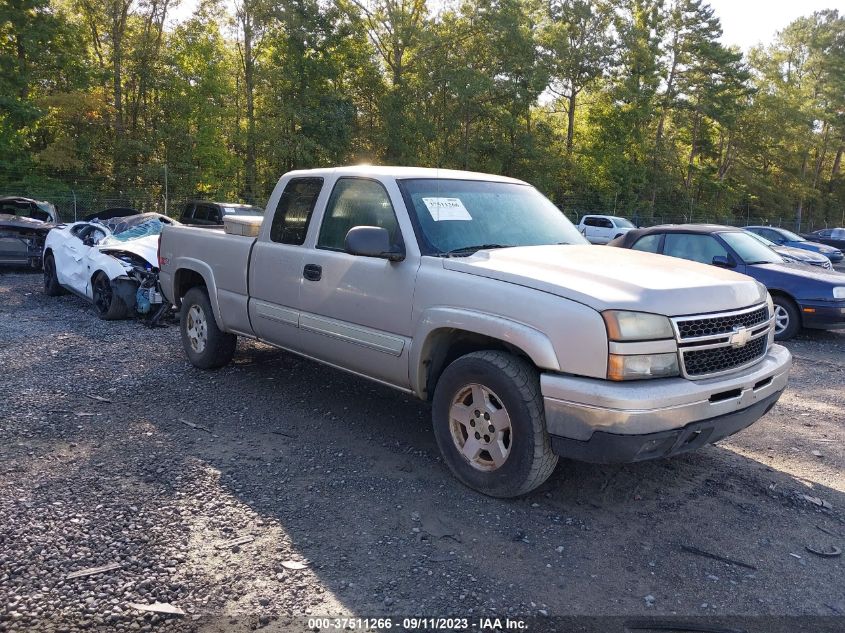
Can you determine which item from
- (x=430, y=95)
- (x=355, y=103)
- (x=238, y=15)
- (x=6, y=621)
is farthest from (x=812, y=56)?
(x=6, y=621)

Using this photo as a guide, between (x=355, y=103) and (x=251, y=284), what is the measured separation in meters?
32.4

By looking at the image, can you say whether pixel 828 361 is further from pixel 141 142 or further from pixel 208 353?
pixel 141 142

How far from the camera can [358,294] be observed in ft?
15.0

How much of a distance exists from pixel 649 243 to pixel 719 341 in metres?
6.59

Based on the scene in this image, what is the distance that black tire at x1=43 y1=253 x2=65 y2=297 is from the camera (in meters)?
11.1

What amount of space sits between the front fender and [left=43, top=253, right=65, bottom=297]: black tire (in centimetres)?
924

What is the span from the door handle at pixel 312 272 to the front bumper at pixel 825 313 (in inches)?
295

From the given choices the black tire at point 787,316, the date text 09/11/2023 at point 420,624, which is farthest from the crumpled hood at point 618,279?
the black tire at point 787,316

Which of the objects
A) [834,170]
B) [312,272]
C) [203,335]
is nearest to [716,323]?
[312,272]

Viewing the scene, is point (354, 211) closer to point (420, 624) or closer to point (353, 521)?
point (353, 521)

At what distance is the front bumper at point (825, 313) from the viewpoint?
9070 mm

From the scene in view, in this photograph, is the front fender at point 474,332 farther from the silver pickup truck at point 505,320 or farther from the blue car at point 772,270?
the blue car at point 772,270

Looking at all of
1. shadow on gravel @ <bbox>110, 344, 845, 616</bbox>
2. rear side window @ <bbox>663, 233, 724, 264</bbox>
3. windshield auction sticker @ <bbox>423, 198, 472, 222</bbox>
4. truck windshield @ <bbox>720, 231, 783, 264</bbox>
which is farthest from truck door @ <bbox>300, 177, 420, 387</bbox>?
truck windshield @ <bbox>720, 231, 783, 264</bbox>

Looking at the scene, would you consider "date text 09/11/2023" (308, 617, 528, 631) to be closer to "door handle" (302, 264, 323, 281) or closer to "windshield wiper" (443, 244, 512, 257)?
"windshield wiper" (443, 244, 512, 257)
